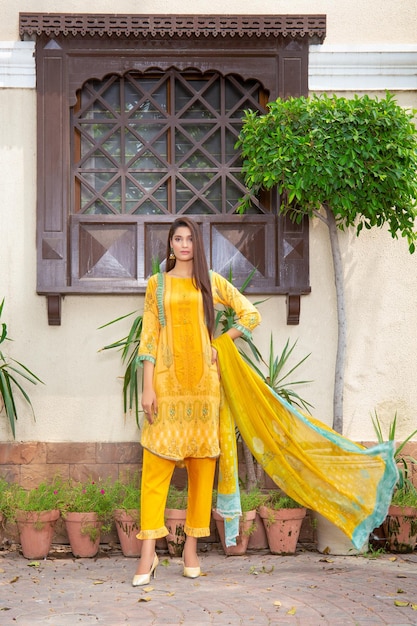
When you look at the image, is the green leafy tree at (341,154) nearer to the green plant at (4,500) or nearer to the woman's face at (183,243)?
the woman's face at (183,243)

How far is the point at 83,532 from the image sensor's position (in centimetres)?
584

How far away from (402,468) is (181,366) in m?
1.98

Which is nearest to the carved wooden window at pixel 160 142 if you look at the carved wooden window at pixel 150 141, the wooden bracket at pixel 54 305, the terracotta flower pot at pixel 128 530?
the carved wooden window at pixel 150 141

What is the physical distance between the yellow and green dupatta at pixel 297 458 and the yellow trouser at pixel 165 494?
17 cm

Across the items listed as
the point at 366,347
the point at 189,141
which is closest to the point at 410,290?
the point at 366,347

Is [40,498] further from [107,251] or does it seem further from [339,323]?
[339,323]

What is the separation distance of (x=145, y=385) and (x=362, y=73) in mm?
2954

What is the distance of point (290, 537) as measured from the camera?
19.5ft

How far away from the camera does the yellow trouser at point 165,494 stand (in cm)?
512

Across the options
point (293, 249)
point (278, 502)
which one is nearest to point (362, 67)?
point (293, 249)

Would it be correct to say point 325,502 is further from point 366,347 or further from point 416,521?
point 366,347

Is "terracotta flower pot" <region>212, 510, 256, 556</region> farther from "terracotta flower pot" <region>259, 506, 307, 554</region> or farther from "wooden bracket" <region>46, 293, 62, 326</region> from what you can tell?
"wooden bracket" <region>46, 293, 62, 326</region>

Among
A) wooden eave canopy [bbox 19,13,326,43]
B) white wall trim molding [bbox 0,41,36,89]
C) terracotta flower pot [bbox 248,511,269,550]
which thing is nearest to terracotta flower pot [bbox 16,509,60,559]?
terracotta flower pot [bbox 248,511,269,550]

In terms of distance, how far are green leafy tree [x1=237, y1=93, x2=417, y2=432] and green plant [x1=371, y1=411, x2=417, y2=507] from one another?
4.74 ft
